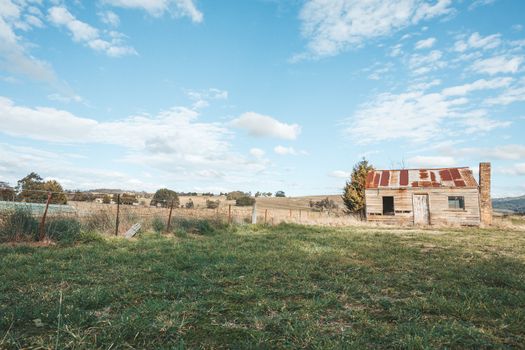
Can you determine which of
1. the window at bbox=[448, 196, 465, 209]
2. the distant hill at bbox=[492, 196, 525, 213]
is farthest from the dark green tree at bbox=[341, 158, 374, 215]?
the distant hill at bbox=[492, 196, 525, 213]

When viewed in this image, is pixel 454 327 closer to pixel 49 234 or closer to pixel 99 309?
pixel 99 309

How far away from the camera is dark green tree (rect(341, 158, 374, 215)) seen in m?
30.0

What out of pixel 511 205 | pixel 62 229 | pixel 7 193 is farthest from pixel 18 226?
pixel 511 205

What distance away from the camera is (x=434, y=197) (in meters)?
25.7

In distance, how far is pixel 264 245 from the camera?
10.2 meters

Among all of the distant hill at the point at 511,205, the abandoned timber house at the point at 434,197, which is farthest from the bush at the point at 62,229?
the distant hill at the point at 511,205

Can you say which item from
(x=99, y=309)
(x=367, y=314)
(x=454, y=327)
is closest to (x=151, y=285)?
(x=99, y=309)

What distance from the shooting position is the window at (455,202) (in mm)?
25337

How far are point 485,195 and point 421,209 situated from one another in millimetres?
4956

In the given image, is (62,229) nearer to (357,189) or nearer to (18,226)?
(18,226)

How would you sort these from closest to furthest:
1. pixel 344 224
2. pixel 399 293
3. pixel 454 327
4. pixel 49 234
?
1. pixel 454 327
2. pixel 399 293
3. pixel 49 234
4. pixel 344 224

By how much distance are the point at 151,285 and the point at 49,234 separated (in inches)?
269

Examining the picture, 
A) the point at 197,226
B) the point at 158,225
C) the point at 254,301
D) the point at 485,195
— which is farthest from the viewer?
the point at 485,195

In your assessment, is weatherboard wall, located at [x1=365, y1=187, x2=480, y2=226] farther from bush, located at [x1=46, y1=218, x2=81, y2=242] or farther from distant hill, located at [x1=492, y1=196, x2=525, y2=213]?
distant hill, located at [x1=492, y1=196, x2=525, y2=213]
